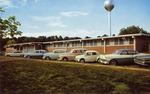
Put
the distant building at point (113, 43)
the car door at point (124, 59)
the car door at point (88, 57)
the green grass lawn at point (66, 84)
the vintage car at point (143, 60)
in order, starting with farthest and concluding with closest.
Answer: the distant building at point (113, 43)
the car door at point (88, 57)
the car door at point (124, 59)
the vintage car at point (143, 60)
the green grass lawn at point (66, 84)

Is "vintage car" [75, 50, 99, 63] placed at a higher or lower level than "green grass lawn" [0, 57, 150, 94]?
higher

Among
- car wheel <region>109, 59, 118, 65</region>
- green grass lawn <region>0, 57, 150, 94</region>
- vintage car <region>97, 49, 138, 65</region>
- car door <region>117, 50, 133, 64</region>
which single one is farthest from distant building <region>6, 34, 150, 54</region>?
green grass lawn <region>0, 57, 150, 94</region>

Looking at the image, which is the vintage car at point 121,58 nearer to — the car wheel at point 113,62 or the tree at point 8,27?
the car wheel at point 113,62

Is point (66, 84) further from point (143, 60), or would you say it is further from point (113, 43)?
point (113, 43)

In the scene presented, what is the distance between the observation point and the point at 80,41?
159ft

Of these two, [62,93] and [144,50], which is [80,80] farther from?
[144,50]

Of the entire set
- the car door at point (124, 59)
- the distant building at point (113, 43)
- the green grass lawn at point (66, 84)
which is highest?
the distant building at point (113, 43)

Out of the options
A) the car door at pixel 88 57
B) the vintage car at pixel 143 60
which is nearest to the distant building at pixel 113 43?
the car door at pixel 88 57

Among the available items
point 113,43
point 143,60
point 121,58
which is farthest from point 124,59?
point 113,43

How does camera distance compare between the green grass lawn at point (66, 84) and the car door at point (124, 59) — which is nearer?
the green grass lawn at point (66, 84)

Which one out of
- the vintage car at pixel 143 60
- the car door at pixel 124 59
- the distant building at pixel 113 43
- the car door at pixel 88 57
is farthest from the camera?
the distant building at pixel 113 43

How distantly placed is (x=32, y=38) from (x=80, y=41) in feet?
158

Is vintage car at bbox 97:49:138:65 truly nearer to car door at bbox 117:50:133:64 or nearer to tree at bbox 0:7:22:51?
car door at bbox 117:50:133:64

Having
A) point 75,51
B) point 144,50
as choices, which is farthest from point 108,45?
point 75,51
